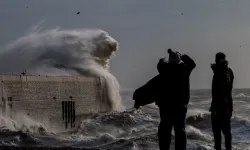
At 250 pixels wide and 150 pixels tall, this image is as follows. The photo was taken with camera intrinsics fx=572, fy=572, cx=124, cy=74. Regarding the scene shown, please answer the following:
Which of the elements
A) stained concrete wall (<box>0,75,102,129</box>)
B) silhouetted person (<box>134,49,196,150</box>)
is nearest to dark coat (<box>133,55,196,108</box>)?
silhouetted person (<box>134,49,196,150</box>)

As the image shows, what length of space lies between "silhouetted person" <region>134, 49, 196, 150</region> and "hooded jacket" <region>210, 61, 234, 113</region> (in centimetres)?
103

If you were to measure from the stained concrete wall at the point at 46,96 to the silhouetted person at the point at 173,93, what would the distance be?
45.5 ft

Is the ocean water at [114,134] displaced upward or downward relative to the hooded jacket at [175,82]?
downward

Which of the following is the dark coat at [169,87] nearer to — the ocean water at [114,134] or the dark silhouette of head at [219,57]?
the dark silhouette of head at [219,57]

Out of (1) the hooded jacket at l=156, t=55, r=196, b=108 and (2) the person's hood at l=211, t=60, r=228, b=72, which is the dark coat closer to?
(1) the hooded jacket at l=156, t=55, r=196, b=108

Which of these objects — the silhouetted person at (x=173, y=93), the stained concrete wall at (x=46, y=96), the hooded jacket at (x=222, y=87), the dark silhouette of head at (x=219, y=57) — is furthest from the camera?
the stained concrete wall at (x=46, y=96)

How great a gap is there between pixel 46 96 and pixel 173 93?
17096 millimetres

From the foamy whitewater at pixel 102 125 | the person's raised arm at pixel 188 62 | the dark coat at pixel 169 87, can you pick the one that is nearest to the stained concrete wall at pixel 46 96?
the foamy whitewater at pixel 102 125

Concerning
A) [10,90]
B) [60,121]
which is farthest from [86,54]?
[10,90]

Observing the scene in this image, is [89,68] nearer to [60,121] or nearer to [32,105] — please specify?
[60,121]

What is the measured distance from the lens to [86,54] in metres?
35.2

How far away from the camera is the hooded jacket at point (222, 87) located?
7617mm

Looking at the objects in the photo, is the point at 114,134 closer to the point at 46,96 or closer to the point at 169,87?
the point at 46,96

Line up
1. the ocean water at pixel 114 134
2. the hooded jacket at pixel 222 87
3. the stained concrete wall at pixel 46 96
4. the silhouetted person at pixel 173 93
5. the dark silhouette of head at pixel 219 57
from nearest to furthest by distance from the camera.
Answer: the silhouetted person at pixel 173 93
the hooded jacket at pixel 222 87
the dark silhouette of head at pixel 219 57
the ocean water at pixel 114 134
the stained concrete wall at pixel 46 96
